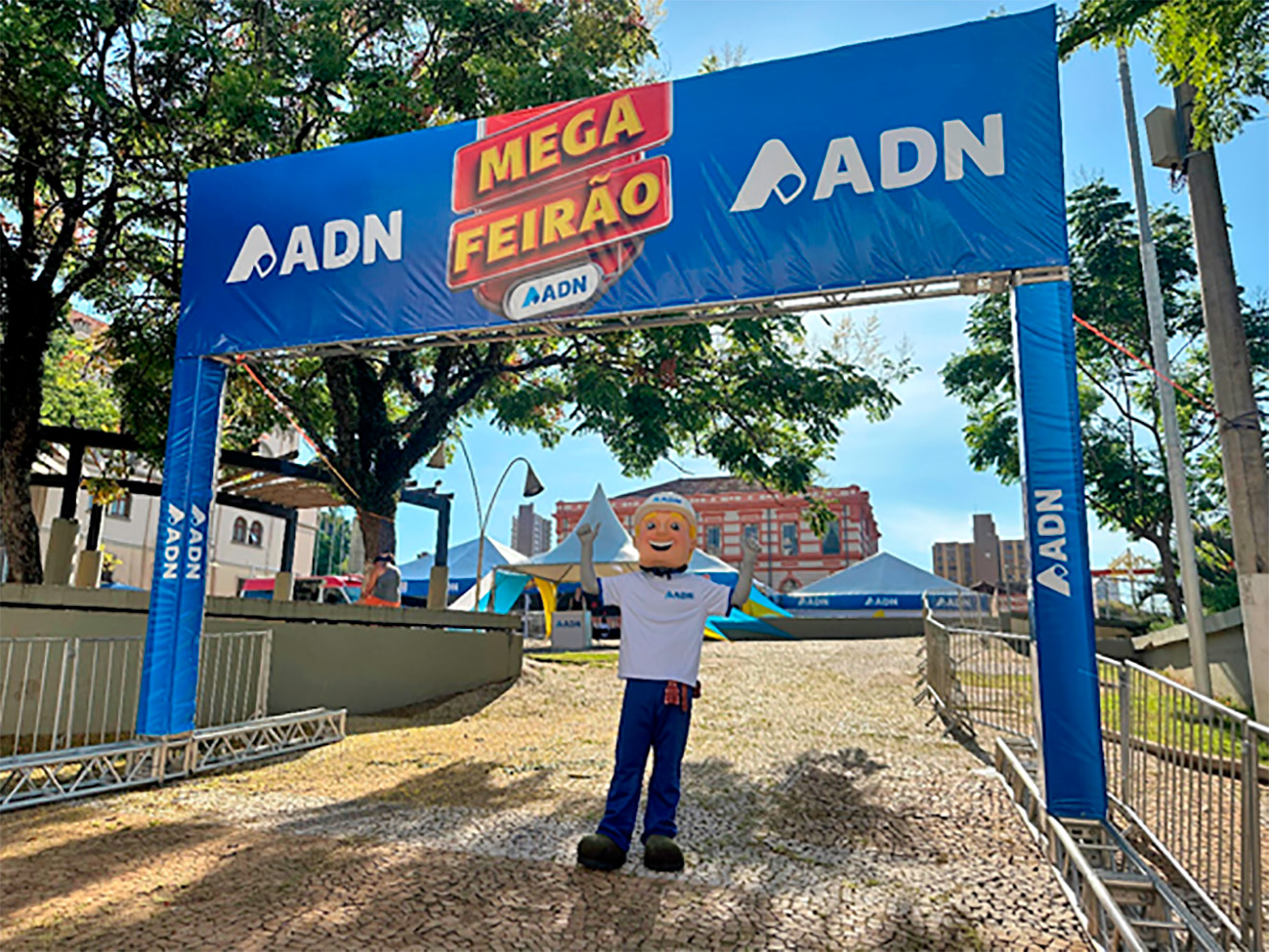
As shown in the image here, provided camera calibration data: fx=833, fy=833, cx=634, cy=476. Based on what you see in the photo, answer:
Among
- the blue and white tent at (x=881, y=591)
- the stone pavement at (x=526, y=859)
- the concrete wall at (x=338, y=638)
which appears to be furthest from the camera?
the blue and white tent at (x=881, y=591)

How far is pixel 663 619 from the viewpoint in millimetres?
4660

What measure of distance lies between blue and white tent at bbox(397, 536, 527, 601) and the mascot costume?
71.5 feet

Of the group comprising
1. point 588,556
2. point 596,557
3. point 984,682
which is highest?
point 596,557

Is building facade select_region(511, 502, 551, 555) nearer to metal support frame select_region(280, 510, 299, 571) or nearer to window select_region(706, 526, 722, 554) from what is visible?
window select_region(706, 526, 722, 554)

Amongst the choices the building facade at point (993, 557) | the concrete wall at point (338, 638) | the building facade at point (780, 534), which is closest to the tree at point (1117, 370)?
the concrete wall at point (338, 638)

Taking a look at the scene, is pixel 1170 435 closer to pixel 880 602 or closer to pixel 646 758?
pixel 646 758

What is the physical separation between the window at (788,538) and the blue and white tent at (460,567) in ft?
122

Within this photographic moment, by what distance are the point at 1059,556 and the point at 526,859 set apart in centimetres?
354

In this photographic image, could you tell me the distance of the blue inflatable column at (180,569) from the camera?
6.86m

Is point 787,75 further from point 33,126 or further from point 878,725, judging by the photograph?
point 33,126

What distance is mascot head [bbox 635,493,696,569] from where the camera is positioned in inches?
194

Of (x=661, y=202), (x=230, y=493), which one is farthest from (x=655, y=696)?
(x=230, y=493)

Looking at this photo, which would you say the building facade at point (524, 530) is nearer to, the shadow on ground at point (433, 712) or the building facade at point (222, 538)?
the building facade at point (222, 538)

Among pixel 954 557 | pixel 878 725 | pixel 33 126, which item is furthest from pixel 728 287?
pixel 954 557
